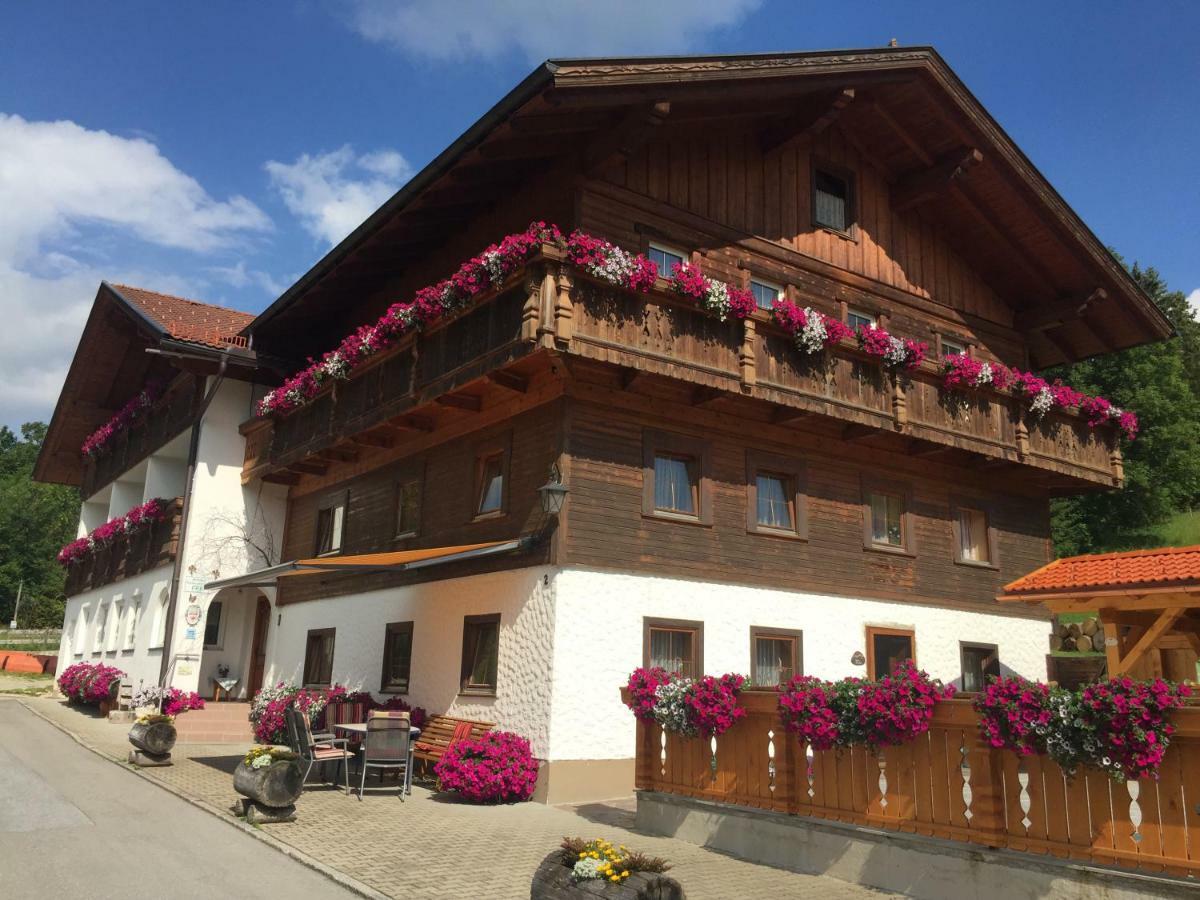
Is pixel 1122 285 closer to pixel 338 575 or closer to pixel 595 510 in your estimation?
pixel 595 510

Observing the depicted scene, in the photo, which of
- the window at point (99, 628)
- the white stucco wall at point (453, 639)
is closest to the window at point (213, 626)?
the white stucco wall at point (453, 639)

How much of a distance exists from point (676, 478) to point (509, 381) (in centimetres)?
291

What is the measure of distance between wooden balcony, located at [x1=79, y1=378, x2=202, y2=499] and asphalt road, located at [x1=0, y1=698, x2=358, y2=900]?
1180 cm

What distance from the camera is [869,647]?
1677 centimetres

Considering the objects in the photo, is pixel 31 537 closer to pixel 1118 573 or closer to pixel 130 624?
pixel 130 624

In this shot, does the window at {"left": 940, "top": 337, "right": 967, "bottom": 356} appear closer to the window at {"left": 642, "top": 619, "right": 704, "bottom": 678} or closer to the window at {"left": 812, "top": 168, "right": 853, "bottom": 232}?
the window at {"left": 812, "top": 168, "right": 853, "bottom": 232}

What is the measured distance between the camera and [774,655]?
1578cm

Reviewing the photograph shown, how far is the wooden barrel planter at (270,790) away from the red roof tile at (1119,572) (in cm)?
1014

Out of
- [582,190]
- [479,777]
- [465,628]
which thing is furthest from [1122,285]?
[479,777]

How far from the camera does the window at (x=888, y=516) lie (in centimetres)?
1748

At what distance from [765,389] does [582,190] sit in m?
4.02

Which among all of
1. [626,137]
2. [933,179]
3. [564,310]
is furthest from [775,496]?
[933,179]

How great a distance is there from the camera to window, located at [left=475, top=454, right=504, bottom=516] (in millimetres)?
15867

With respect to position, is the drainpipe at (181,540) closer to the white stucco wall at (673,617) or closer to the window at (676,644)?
the white stucco wall at (673,617)
